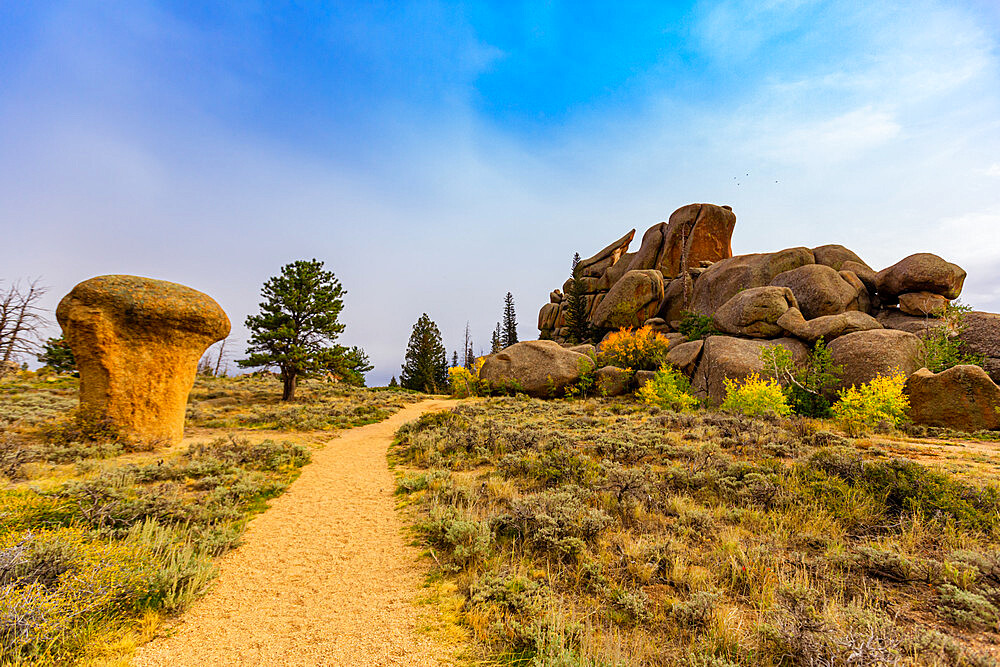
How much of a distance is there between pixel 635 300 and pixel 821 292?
45.3 ft

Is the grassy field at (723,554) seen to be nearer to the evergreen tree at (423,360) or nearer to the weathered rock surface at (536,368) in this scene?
the weathered rock surface at (536,368)

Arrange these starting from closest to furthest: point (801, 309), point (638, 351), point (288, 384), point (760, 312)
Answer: point (760, 312)
point (801, 309)
point (288, 384)
point (638, 351)

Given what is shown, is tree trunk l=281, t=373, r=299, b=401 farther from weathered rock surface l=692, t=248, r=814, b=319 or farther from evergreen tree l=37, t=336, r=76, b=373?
weathered rock surface l=692, t=248, r=814, b=319

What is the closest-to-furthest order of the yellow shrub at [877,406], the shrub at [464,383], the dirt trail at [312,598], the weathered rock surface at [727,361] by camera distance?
the dirt trail at [312,598], the yellow shrub at [877,406], the weathered rock surface at [727,361], the shrub at [464,383]

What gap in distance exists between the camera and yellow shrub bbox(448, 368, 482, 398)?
88.5 feet

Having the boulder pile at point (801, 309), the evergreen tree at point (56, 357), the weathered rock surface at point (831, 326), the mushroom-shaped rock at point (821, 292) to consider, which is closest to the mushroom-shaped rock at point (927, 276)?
the boulder pile at point (801, 309)

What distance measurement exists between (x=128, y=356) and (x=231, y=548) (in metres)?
8.26

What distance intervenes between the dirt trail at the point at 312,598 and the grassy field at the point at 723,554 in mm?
599

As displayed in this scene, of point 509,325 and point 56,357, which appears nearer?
point 56,357

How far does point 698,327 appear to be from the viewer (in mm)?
23422

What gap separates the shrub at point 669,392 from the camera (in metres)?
16.6

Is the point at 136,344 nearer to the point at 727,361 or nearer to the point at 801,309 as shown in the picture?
the point at 727,361

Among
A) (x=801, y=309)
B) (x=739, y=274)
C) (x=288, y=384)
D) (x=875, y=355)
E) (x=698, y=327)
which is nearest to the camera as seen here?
(x=875, y=355)

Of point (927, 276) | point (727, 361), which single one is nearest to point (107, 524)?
point (727, 361)
